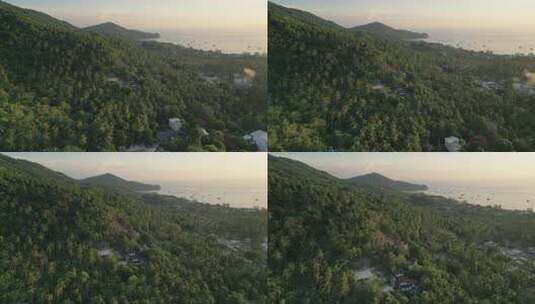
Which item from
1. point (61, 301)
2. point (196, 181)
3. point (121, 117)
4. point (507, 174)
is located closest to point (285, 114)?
point (196, 181)

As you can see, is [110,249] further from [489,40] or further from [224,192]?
[489,40]

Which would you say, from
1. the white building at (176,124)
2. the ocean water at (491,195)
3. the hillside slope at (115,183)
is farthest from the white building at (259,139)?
the ocean water at (491,195)

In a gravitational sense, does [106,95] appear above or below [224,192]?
above

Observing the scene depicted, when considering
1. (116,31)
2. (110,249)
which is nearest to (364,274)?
(110,249)

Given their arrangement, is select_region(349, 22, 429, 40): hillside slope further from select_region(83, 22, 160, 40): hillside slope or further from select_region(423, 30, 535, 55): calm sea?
select_region(83, 22, 160, 40): hillside slope

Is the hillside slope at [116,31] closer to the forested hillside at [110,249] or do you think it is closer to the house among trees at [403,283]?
the forested hillside at [110,249]

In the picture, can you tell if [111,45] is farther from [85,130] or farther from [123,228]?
[123,228]
